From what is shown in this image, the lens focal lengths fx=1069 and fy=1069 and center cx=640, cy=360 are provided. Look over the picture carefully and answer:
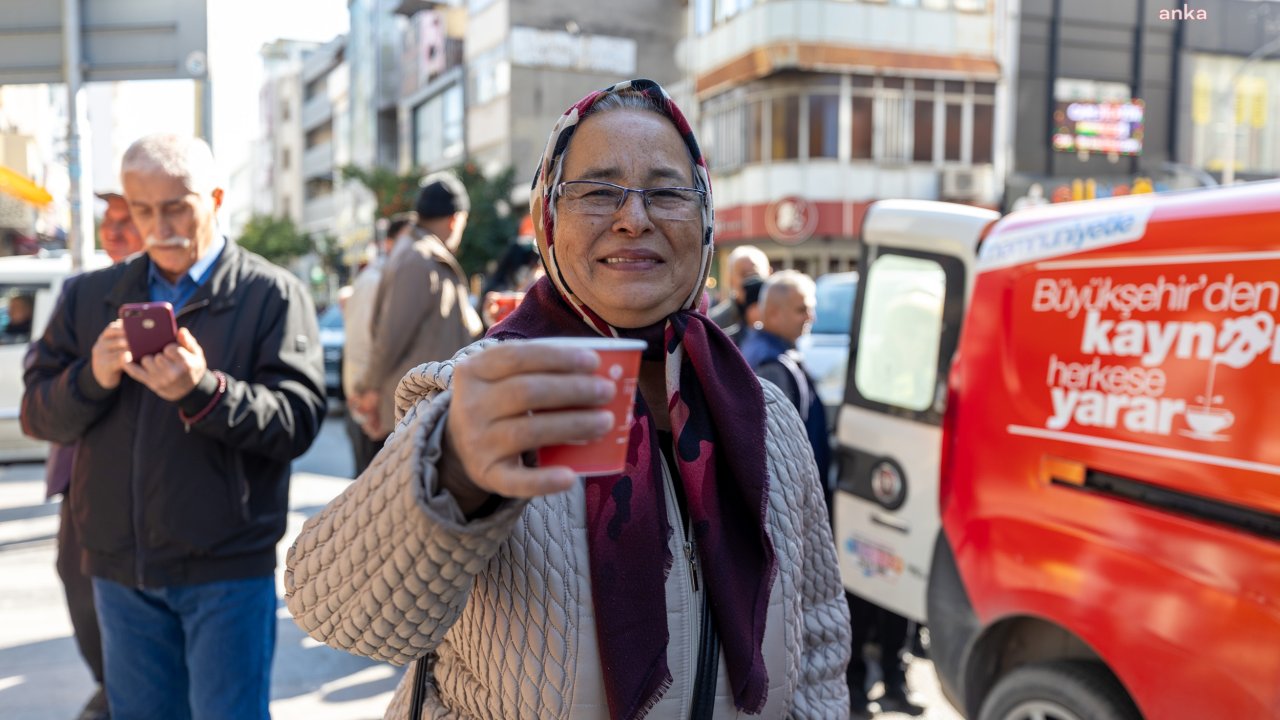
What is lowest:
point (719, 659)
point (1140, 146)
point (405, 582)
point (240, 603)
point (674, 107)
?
point (240, 603)

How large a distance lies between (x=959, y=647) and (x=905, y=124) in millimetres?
24398

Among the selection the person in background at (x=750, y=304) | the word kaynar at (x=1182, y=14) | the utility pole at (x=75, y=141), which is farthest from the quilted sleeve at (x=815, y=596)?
the utility pole at (x=75, y=141)

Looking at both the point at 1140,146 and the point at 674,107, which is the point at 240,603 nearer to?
the point at 674,107

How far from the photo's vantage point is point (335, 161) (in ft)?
220

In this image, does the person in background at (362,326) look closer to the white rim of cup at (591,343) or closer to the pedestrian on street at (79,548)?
the pedestrian on street at (79,548)

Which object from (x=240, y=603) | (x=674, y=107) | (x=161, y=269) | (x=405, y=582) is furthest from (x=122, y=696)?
(x=674, y=107)

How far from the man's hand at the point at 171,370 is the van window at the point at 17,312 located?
8.66 metres

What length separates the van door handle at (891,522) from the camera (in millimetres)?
4434

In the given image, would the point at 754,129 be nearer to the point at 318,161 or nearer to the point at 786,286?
the point at 786,286

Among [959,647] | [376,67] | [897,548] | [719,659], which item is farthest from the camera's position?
[376,67]

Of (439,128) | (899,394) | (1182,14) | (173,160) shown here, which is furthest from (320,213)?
(173,160)

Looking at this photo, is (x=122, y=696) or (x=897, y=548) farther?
(x=897, y=548)

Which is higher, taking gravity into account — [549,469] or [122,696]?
[549,469]

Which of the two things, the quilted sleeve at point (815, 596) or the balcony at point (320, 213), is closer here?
the quilted sleeve at point (815, 596)
